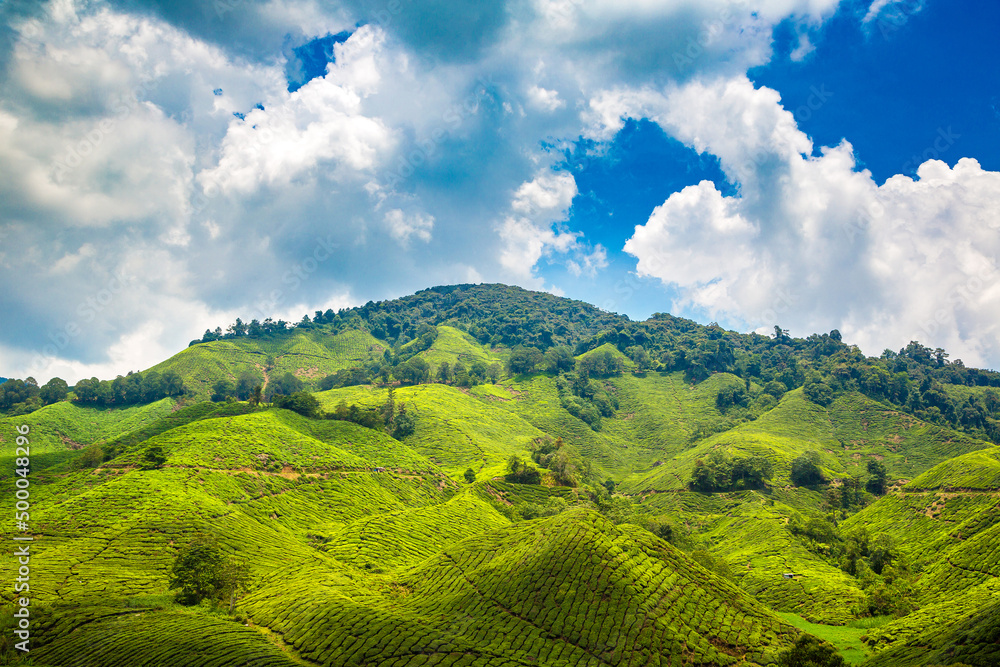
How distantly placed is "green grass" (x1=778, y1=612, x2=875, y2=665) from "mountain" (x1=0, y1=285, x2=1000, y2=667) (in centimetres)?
62

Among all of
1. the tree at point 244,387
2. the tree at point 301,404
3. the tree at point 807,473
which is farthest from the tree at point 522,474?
the tree at point 244,387

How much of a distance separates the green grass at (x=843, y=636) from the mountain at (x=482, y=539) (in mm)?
619

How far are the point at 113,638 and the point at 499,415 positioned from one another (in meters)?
137

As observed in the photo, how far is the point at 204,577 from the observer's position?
185 feet

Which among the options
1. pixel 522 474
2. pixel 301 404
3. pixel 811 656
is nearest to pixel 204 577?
pixel 811 656

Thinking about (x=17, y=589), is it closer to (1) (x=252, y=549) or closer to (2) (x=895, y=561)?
(1) (x=252, y=549)

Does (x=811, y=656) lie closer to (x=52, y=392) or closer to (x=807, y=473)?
(x=807, y=473)

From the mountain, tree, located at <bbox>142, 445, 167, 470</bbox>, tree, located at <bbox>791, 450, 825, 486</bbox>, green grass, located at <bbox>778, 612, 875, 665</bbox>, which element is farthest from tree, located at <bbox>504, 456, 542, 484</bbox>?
tree, located at <bbox>142, 445, 167, 470</bbox>

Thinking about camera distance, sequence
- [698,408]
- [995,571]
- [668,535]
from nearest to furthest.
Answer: [995,571] < [668,535] < [698,408]

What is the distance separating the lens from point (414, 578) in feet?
228

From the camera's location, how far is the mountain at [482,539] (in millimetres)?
49031

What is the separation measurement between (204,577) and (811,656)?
64.5 metres

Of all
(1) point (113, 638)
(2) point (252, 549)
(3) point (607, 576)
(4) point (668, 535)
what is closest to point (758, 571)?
(4) point (668, 535)

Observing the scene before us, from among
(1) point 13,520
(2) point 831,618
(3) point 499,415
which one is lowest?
(2) point 831,618
